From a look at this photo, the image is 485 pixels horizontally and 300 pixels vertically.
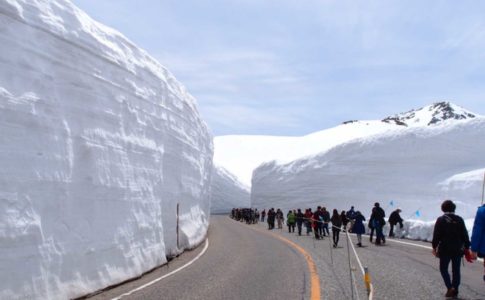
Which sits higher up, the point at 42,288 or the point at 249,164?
the point at 249,164

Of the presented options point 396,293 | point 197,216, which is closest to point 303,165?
point 197,216

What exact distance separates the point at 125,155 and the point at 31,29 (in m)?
3.76

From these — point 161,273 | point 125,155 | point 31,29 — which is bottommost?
point 161,273

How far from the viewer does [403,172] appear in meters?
43.8

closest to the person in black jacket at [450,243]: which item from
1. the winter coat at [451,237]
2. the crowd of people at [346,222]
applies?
the winter coat at [451,237]

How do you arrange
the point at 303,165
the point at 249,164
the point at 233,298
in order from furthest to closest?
1. the point at 249,164
2. the point at 303,165
3. the point at 233,298

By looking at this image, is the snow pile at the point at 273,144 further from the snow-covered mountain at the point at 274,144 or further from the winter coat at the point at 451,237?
the winter coat at the point at 451,237

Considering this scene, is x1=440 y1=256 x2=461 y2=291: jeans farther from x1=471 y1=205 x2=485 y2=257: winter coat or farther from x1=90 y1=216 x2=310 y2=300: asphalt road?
x1=90 y1=216 x2=310 y2=300: asphalt road

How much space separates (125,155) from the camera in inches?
455

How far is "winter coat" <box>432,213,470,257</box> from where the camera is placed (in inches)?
316

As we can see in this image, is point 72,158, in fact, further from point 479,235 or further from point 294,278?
point 479,235

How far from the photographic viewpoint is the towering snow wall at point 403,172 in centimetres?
4009

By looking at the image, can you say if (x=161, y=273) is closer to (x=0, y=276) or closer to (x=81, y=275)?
(x=81, y=275)

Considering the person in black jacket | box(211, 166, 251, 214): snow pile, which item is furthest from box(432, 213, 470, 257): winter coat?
box(211, 166, 251, 214): snow pile
